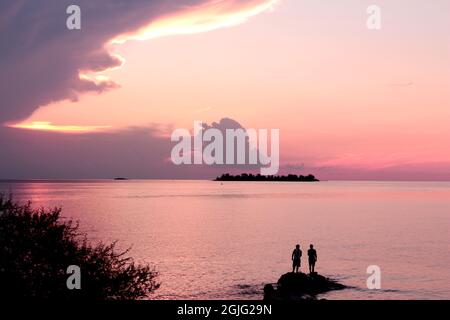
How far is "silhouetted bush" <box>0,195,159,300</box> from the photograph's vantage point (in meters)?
23.2

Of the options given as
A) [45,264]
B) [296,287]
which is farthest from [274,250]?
[45,264]

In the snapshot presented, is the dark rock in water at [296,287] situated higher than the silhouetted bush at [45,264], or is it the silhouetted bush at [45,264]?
the silhouetted bush at [45,264]

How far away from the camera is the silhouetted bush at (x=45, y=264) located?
23203 millimetres

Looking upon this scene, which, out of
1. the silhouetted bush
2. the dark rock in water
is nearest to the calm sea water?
the dark rock in water

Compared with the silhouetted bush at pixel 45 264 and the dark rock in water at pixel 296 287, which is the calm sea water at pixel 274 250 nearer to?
the dark rock in water at pixel 296 287

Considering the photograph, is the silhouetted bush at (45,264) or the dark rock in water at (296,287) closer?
the silhouetted bush at (45,264)

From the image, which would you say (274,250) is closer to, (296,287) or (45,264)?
(296,287)

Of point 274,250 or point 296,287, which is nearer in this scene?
point 296,287

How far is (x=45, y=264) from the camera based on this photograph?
2505cm

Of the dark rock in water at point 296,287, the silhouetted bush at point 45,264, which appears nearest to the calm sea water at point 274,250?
the dark rock in water at point 296,287

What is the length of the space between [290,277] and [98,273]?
23.2 metres
